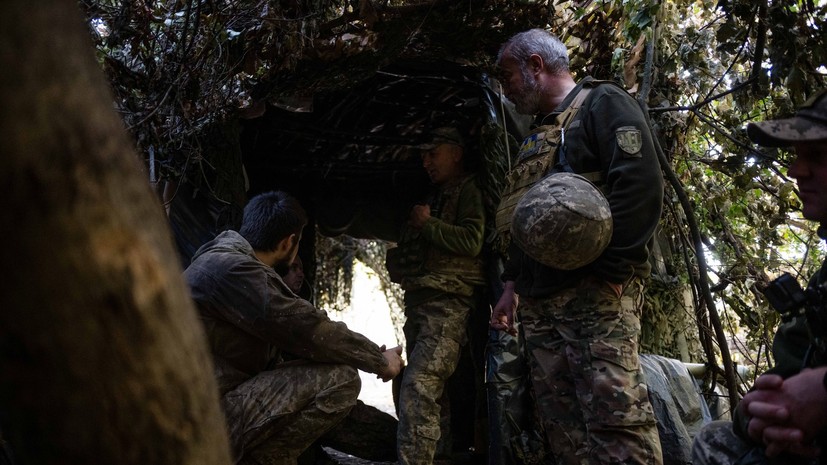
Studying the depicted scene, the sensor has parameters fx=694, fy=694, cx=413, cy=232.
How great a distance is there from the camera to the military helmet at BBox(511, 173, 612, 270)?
106 inches

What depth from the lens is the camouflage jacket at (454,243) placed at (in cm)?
487

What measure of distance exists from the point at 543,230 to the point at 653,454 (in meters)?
0.96

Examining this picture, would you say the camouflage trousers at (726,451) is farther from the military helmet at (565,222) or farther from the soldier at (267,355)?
the soldier at (267,355)

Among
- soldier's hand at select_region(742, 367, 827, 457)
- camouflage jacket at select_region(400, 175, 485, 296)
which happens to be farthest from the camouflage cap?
camouflage jacket at select_region(400, 175, 485, 296)

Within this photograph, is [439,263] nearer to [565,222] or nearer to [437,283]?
[437,283]

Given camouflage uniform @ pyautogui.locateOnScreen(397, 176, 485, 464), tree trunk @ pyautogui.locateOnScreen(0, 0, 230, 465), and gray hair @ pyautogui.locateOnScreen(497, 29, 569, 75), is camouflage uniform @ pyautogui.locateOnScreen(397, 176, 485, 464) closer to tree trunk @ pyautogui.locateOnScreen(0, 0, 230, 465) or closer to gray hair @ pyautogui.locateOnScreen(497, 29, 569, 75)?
gray hair @ pyautogui.locateOnScreen(497, 29, 569, 75)

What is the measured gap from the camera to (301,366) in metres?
3.46

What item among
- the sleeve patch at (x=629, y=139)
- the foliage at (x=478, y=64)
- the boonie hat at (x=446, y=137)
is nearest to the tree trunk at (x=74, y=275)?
the sleeve patch at (x=629, y=139)

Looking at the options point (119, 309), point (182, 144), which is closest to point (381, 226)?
point (182, 144)

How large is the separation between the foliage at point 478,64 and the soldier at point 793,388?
1.76 metres

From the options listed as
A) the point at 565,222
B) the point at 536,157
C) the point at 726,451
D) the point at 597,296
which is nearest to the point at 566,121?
the point at 536,157

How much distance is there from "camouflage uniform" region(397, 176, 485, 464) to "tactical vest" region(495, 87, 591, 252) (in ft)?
4.98

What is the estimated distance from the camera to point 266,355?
356 cm

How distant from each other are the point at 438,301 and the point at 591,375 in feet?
7.30
